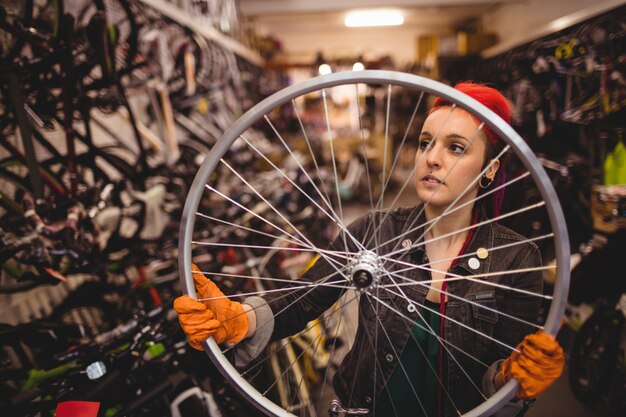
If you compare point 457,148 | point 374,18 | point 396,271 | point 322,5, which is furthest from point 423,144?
point 374,18

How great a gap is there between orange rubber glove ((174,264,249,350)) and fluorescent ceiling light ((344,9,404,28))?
24.7 ft

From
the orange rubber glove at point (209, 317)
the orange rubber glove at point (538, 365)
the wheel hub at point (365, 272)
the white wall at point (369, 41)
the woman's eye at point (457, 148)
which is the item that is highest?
the white wall at point (369, 41)

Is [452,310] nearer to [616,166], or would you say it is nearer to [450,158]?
[450,158]

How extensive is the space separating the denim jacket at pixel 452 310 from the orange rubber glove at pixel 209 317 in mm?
102

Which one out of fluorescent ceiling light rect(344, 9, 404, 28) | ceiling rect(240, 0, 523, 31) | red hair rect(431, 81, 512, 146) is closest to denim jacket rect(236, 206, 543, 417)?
red hair rect(431, 81, 512, 146)

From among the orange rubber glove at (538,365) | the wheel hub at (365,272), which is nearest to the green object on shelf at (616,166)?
the orange rubber glove at (538,365)

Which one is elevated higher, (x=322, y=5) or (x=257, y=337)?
(x=322, y=5)

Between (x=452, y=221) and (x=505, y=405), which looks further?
(x=452, y=221)

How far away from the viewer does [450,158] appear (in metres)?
0.84

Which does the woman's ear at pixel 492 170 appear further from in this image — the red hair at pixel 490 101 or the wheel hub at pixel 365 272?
the wheel hub at pixel 365 272

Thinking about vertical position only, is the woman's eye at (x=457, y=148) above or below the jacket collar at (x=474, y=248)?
above

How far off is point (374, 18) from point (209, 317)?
328 inches

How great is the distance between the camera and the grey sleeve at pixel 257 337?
901 mm

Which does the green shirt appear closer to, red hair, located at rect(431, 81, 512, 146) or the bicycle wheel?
the bicycle wheel
